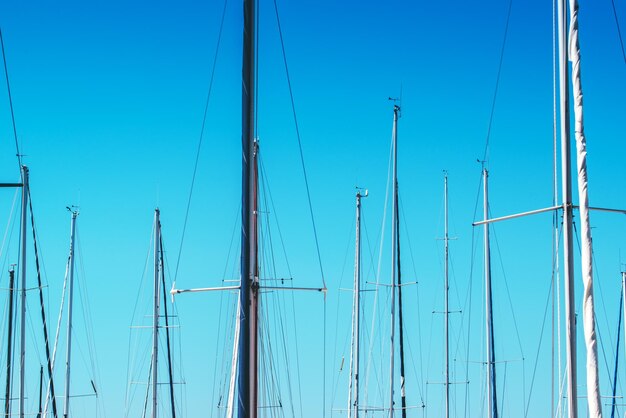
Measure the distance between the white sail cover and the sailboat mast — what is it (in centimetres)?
638

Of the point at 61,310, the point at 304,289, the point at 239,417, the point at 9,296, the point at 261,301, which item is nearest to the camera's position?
the point at 239,417

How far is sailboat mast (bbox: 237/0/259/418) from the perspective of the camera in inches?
890

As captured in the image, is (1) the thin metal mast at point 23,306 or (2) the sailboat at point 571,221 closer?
(2) the sailboat at point 571,221

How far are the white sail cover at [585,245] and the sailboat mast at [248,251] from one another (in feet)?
20.9

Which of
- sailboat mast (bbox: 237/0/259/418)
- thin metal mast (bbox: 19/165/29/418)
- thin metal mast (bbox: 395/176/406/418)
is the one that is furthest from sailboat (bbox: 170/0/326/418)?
thin metal mast (bbox: 395/176/406/418)

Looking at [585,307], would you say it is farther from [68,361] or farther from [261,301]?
[68,361]

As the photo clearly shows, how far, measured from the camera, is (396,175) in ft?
140

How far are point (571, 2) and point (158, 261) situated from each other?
24696mm

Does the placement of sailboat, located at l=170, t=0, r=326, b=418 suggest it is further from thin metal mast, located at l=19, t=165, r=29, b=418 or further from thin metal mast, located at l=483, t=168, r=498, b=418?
thin metal mast, located at l=483, t=168, r=498, b=418

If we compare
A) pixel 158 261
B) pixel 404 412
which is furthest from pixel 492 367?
pixel 158 261

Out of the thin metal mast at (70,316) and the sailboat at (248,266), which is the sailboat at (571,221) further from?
the thin metal mast at (70,316)

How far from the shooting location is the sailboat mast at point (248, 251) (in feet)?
74.2

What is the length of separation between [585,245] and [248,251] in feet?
22.4

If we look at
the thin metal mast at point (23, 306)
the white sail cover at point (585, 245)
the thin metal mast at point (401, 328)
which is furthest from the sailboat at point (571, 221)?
the thin metal mast at point (401, 328)
